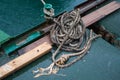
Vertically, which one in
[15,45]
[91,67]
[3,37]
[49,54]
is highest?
[3,37]

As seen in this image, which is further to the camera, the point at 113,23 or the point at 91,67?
the point at 113,23

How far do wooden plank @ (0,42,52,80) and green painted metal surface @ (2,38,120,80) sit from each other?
0.07m

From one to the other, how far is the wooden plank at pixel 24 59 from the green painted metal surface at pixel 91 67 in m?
0.07

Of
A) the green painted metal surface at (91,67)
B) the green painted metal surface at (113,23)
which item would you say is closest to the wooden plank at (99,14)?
the green painted metal surface at (113,23)

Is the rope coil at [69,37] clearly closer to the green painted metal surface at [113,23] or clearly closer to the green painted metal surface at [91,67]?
the green painted metal surface at [91,67]

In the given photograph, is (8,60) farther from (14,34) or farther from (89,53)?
(89,53)

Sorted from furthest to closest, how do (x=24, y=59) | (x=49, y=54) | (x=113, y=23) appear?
(x=113, y=23)
(x=49, y=54)
(x=24, y=59)

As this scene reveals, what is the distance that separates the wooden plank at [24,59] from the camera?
2223 millimetres

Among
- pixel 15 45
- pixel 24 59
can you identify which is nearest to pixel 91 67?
pixel 24 59

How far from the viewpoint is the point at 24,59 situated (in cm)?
232

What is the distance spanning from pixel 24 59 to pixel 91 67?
0.69 meters

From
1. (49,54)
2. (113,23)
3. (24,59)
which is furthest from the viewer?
(113,23)

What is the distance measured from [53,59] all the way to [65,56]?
0.43ft

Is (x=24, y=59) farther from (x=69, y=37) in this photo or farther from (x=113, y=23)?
(x=113, y=23)
